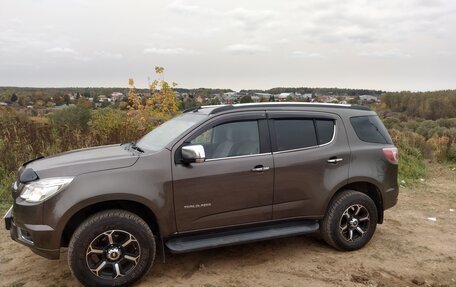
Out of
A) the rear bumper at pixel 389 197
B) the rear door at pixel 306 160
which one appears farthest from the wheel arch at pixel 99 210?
the rear bumper at pixel 389 197

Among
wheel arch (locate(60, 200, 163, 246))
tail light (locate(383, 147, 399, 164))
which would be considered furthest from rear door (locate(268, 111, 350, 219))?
wheel arch (locate(60, 200, 163, 246))

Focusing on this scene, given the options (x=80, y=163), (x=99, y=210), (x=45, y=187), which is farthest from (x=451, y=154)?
(x=45, y=187)

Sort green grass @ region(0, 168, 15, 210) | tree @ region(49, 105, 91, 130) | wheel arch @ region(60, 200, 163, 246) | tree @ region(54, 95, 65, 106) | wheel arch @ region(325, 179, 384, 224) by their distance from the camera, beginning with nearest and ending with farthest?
wheel arch @ region(60, 200, 163, 246), wheel arch @ region(325, 179, 384, 224), green grass @ region(0, 168, 15, 210), tree @ region(49, 105, 91, 130), tree @ region(54, 95, 65, 106)

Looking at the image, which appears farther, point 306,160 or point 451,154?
point 451,154

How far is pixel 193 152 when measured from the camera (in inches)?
A: 158

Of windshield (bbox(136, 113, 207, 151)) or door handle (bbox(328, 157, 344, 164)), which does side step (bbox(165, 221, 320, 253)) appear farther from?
windshield (bbox(136, 113, 207, 151))

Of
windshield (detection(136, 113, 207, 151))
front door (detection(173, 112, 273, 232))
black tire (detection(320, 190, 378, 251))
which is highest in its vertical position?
windshield (detection(136, 113, 207, 151))

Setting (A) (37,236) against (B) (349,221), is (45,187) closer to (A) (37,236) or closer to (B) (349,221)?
(A) (37,236)

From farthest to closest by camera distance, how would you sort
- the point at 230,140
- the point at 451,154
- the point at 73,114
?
the point at 73,114 < the point at 451,154 < the point at 230,140

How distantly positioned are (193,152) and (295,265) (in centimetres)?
179

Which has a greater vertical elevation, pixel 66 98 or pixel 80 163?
pixel 66 98

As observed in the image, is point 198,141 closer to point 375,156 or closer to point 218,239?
point 218,239

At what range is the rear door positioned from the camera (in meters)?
4.61

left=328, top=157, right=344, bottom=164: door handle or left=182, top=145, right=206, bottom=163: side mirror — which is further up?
left=182, top=145, right=206, bottom=163: side mirror
